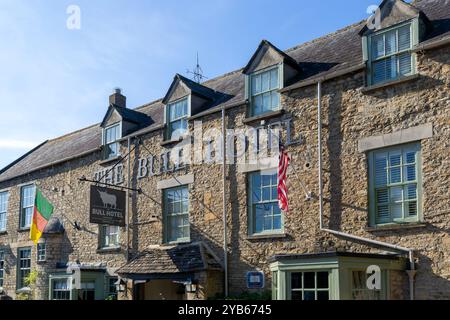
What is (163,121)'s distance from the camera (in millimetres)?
18734

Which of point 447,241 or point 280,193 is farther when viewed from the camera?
point 280,193

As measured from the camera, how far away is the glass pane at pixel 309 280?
37.9 feet

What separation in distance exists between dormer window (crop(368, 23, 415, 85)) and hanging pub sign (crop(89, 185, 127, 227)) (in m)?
8.54

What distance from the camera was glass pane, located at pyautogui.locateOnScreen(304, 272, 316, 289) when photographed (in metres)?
11.5

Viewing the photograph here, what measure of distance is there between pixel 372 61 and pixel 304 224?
4283 millimetres

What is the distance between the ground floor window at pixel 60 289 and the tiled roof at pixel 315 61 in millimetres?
4856

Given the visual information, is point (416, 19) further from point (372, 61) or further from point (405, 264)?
point (405, 264)

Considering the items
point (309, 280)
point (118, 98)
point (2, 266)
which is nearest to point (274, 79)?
point (309, 280)

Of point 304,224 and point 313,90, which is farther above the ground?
point 313,90

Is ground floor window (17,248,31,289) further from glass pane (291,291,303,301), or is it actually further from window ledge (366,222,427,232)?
window ledge (366,222,427,232)

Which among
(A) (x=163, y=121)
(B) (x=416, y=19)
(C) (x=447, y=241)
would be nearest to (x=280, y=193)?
(C) (x=447, y=241)

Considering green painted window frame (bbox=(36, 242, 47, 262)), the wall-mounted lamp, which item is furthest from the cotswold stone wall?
green painted window frame (bbox=(36, 242, 47, 262))

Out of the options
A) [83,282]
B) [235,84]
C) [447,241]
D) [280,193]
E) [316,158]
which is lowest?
[83,282]
